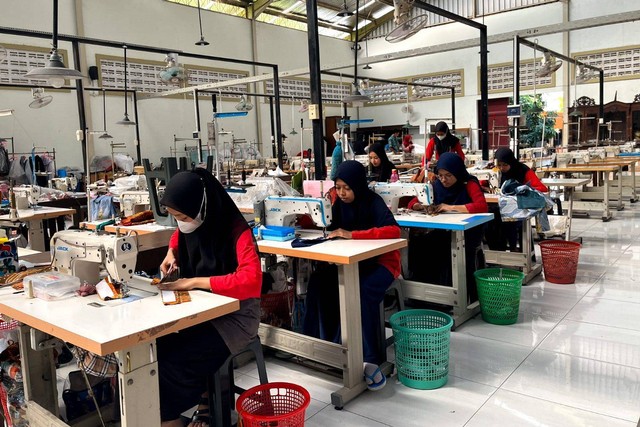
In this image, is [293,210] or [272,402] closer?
[272,402]

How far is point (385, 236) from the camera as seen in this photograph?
8.86 feet

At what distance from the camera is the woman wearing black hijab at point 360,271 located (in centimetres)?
265

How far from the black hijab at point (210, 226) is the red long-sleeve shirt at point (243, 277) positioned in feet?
0.16

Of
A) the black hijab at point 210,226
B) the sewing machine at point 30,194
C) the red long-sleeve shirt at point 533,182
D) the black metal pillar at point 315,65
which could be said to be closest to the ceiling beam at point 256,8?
the sewing machine at point 30,194

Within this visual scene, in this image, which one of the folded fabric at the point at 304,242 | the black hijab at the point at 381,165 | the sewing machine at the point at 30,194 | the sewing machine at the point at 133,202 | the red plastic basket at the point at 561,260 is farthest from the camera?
the black hijab at the point at 381,165

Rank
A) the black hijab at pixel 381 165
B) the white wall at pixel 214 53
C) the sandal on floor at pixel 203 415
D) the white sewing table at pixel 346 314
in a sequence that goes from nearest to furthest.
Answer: the sandal on floor at pixel 203 415 < the white sewing table at pixel 346 314 < the black hijab at pixel 381 165 < the white wall at pixel 214 53

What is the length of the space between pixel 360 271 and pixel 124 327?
1.46 metres

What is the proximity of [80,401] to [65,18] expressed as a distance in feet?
31.1

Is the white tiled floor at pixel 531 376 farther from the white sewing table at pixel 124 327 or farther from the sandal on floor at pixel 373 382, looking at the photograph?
the white sewing table at pixel 124 327

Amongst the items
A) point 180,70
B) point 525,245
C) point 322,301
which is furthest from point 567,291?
point 180,70

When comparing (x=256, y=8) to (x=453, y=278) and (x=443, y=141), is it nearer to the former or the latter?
(x=443, y=141)

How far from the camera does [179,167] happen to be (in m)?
2.85

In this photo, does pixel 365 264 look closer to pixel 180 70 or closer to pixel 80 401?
pixel 80 401

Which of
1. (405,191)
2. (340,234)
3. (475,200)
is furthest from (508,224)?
(340,234)
